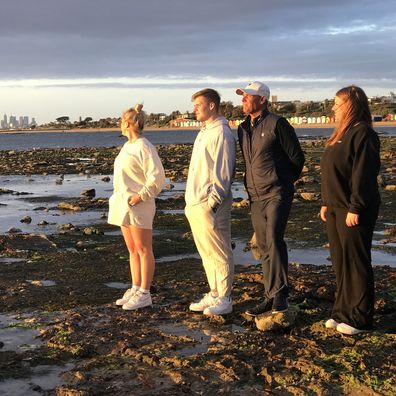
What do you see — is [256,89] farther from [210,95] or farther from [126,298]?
[126,298]

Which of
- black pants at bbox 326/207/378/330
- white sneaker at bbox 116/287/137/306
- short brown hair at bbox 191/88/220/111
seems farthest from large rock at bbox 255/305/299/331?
short brown hair at bbox 191/88/220/111

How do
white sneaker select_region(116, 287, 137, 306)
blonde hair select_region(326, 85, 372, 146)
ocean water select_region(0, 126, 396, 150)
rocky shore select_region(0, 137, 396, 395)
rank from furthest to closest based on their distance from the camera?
ocean water select_region(0, 126, 396, 150) → white sneaker select_region(116, 287, 137, 306) → blonde hair select_region(326, 85, 372, 146) → rocky shore select_region(0, 137, 396, 395)

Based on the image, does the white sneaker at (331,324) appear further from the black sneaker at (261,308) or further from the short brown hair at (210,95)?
the short brown hair at (210,95)

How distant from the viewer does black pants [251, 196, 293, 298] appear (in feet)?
19.1

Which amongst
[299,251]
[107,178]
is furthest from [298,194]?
[107,178]

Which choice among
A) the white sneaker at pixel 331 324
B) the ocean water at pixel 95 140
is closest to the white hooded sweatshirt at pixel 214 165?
the white sneaker at pixel 331 324

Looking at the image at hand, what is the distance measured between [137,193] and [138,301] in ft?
3.83

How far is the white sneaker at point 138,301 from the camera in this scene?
6492mm

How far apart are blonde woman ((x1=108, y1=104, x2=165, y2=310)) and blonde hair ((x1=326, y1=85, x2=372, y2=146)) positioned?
1975mm

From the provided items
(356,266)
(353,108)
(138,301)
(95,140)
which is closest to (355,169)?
(353,108)

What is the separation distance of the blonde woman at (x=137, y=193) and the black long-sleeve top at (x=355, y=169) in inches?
72.5

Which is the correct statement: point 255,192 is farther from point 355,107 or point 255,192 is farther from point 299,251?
point 299,251

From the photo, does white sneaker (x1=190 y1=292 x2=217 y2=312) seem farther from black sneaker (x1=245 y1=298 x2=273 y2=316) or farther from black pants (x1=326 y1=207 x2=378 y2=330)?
black pants (x1=326 y1=207 x2=378 y2=330)

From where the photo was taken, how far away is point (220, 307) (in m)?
6.16
